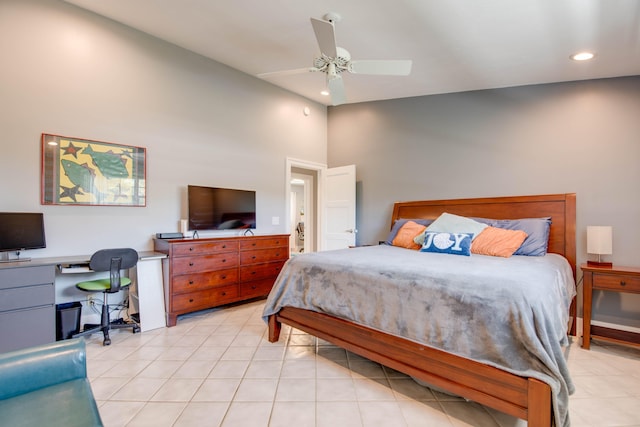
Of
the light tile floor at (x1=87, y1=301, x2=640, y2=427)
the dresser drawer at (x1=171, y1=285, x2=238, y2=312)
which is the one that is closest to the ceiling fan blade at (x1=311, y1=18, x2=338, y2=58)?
the light tile floor at (x1=87, y1=301, x2=640, y2=427)

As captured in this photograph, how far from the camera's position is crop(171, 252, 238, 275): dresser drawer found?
3.22m

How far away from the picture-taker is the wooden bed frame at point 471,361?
146 centimetres

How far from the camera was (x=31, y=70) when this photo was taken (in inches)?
108

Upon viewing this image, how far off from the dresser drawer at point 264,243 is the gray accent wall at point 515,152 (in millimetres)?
1406

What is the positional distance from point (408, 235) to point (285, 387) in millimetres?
2293

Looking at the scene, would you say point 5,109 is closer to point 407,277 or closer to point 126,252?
point 126,252

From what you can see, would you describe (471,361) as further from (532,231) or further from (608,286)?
(532,231)

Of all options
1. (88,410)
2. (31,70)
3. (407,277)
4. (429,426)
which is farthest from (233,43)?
(429,426)

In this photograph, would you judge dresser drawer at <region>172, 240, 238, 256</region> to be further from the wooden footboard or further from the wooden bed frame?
the wooden footboard

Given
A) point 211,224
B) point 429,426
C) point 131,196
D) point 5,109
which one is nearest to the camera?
point 429,426

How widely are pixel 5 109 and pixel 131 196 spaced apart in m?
1.19

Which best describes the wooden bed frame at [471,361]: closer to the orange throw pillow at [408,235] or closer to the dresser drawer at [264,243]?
the orange throw pillow at [408,235]

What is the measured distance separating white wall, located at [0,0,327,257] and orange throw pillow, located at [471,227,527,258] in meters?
2.87

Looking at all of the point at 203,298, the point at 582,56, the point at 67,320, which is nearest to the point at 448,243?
the point at 582,56
